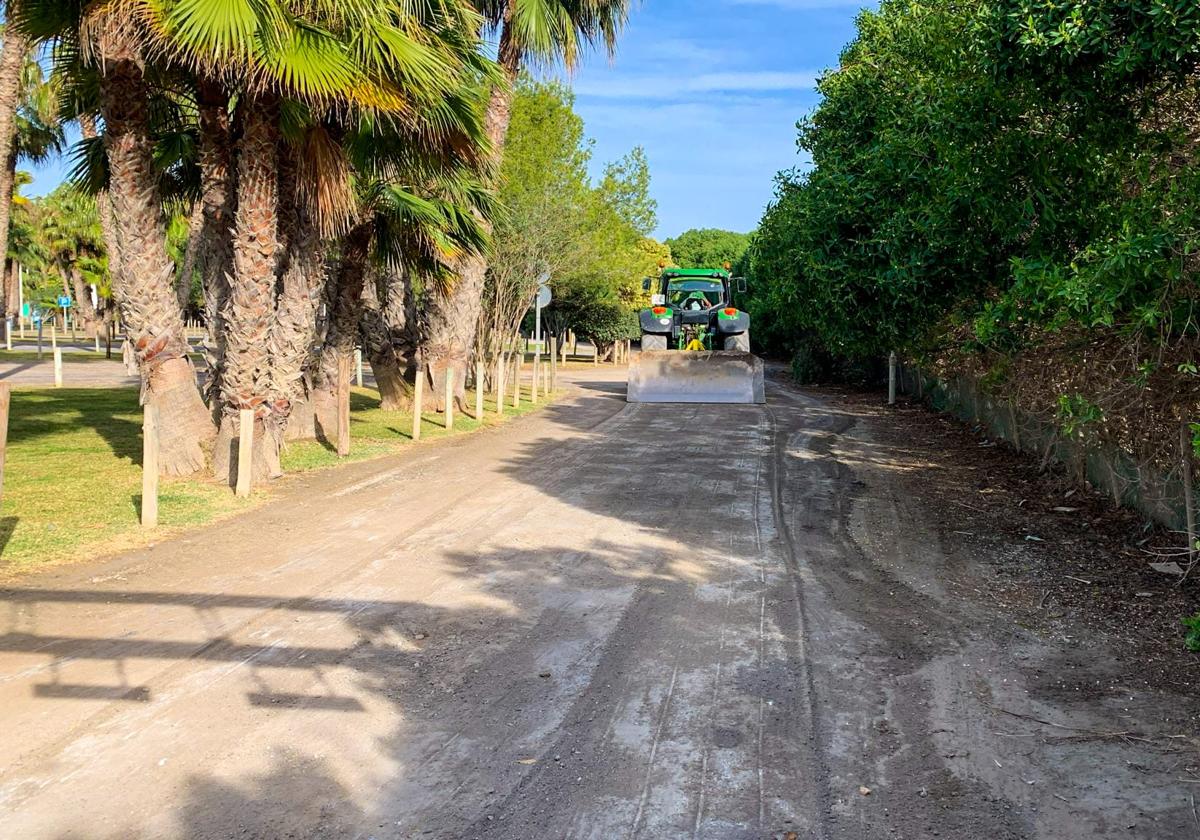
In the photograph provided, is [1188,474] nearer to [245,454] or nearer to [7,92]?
[245,454]

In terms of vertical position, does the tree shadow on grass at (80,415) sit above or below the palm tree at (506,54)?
below

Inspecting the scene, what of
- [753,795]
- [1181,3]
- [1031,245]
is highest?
[1181,3]

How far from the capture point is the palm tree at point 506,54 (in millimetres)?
18281

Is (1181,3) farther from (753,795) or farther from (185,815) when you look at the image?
(185,815)

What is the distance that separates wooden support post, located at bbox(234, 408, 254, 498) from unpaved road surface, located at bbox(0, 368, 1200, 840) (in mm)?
1454

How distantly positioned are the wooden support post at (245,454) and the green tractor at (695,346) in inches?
473

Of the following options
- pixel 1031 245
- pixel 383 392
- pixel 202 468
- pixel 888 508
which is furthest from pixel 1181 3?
pixel 383 392

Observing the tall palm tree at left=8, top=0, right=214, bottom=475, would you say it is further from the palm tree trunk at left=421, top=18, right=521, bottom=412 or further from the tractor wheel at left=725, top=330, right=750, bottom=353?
the tractor wheel at left=725, top=330, right=750, bottom=353

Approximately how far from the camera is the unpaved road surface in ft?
13.1

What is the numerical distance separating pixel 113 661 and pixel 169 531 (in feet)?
12.2

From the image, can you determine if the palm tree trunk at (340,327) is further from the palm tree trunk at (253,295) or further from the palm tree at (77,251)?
the palm tree at (77,251)

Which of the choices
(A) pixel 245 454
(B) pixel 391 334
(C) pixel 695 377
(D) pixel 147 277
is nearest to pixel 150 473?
(A) pixel 245 454

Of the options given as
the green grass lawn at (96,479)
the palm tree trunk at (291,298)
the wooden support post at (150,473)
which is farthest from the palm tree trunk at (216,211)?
the wooden support post at (150,473)

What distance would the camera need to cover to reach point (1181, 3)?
571 cm
